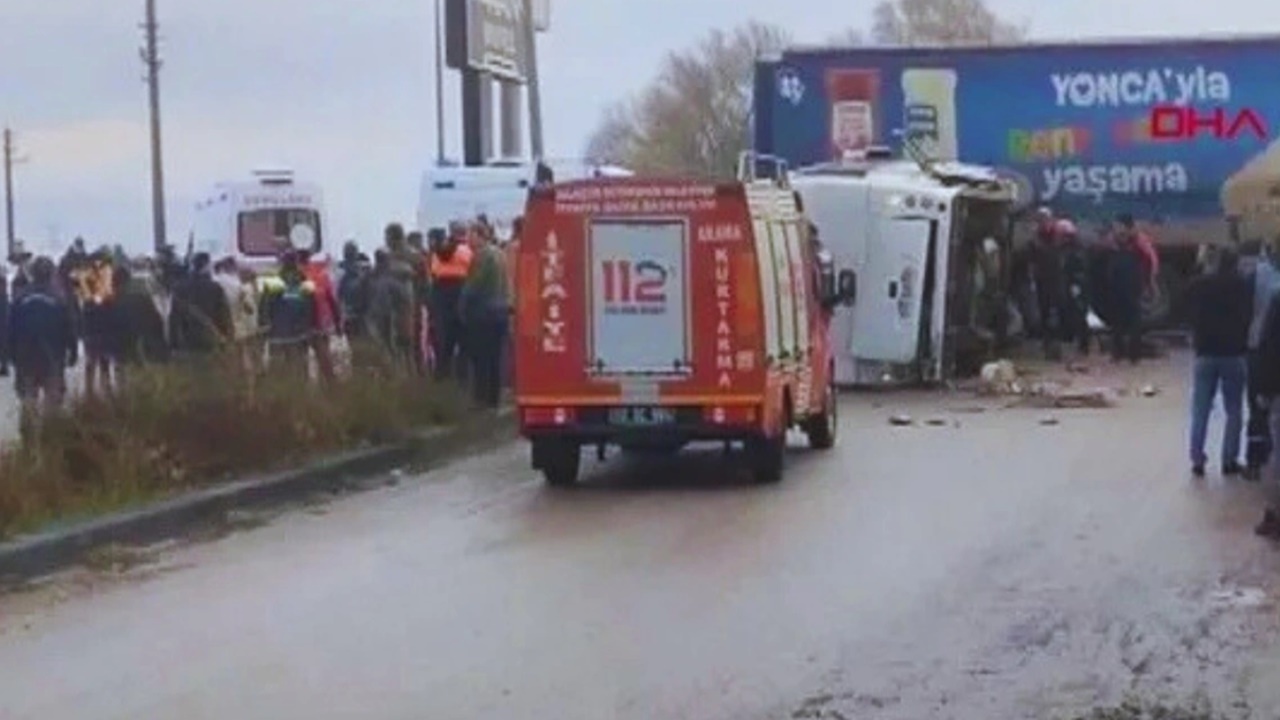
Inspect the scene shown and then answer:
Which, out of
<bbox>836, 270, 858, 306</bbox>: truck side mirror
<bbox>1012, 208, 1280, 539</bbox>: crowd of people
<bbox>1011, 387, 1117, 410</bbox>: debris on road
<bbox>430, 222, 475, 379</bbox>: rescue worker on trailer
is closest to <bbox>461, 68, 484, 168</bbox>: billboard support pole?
<bbox>1011, 387, 1117, 410</bbox>: debris on road

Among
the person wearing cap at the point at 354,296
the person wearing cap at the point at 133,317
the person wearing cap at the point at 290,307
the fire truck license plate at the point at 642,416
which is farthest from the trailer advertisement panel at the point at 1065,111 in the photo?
the fire truck license plate at the point at 642,416

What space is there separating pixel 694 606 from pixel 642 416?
21.9 feet

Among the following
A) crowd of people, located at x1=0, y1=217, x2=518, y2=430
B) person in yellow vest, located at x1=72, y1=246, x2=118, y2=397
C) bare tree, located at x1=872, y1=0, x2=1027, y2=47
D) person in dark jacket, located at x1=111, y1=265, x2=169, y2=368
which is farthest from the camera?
bare tree, located at x1=872, y1=0, x2=1027, y2=47

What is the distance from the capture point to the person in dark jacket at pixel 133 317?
28.4m

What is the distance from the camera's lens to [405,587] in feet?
52.3

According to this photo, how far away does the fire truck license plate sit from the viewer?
2141 centimetres

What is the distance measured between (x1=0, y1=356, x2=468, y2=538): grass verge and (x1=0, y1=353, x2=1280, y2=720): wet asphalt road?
0.95m

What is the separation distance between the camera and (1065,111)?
3872cm

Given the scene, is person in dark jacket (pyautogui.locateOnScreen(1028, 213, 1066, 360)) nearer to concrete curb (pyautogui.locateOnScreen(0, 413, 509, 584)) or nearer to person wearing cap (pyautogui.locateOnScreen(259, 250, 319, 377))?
person wearing cap (pyautogui.locateOnScreen(259, 250, 319, 377))

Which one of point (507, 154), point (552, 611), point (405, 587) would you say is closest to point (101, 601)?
point (405, 587)

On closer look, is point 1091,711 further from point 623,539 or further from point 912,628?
point 623,539

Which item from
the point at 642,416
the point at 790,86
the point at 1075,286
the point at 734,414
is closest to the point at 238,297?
the point at 642,416

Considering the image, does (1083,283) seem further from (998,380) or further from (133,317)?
(133,317)

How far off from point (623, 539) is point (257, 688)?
18.9ft
